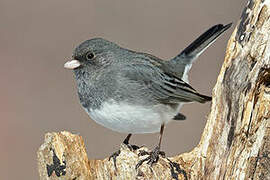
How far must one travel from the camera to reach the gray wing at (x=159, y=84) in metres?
3.38

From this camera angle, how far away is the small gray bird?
10.4 ft

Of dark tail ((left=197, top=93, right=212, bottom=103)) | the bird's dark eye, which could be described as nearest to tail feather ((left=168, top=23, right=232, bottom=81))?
dark tail ((left=197, top=93, right=212, bottom=103))

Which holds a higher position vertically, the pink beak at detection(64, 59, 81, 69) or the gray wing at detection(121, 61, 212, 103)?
the pink beak at detection(64, 59, 81, 69)

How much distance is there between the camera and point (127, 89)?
327 cm

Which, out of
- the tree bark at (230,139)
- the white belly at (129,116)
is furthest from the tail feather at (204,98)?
the tree bark at (230,139)

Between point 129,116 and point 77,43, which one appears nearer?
point 129,116

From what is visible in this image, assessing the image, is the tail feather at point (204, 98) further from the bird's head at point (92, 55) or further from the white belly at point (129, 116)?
the bird's head at point (92, 55)

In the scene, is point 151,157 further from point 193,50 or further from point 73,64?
point 193,50

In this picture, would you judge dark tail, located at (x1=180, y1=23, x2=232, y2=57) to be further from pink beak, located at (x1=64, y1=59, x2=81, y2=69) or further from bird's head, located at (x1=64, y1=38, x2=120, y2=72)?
pink beak, located at (x1=64, y1=59, x2=81, y2=69)

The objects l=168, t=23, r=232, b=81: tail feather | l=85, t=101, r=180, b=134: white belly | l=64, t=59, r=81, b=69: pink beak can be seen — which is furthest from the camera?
l=168, t=23, r=232, b=81: tail feather

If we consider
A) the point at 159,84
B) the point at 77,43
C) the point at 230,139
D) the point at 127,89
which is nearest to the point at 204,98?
the point at 159,84

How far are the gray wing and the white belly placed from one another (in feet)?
0.33

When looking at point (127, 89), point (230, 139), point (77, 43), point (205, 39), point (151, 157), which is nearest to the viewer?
point (230, 139)

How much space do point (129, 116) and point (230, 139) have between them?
663 mm
